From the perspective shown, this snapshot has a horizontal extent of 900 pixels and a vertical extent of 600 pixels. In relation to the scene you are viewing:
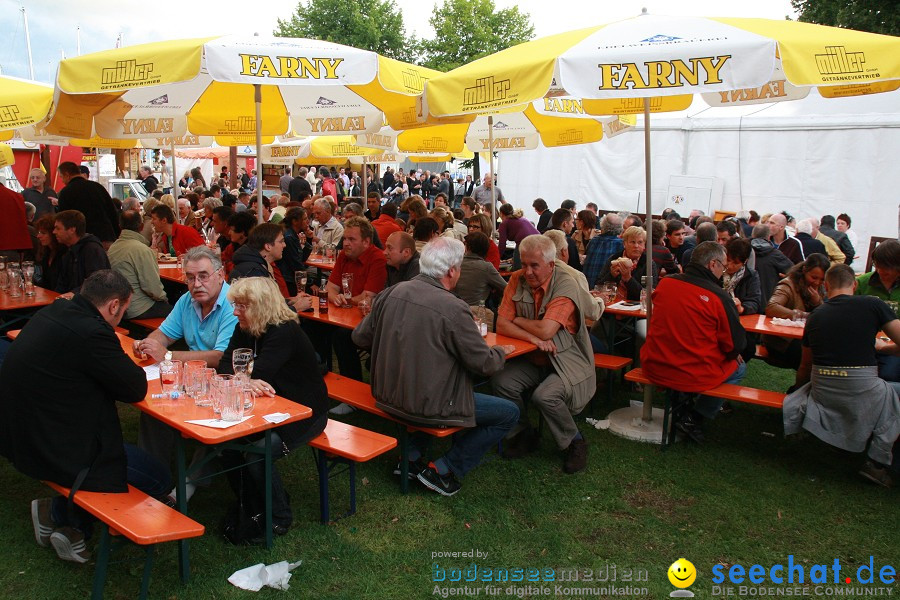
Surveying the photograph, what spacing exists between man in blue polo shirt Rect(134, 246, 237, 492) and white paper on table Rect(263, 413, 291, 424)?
2.91 ft

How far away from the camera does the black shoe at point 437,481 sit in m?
4.56

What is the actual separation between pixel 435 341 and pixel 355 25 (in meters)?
42.7

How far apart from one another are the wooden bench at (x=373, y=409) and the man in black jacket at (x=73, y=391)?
153cm

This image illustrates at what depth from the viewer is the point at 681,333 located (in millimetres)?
5012

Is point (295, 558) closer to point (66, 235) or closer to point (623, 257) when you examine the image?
point (66, 235)

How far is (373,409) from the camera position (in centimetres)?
454

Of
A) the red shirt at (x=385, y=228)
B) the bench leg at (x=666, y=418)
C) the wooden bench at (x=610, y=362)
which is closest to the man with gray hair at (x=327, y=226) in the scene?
the red shirt at (x=385, y=228)

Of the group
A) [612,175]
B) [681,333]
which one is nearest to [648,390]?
[681,333]

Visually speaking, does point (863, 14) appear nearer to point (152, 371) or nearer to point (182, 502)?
point (152, 371)

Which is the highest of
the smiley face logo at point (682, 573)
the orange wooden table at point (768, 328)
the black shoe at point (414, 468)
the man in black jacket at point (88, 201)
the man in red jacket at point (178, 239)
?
the man in black jacket at point (88, 201)

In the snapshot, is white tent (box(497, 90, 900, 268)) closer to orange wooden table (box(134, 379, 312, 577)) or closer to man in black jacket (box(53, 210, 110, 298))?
man in black jacket (box(53, 210, 110, 298))

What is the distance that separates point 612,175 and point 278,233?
13.7m

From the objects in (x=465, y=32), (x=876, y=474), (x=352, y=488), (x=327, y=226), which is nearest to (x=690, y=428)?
(x=876, y=474)

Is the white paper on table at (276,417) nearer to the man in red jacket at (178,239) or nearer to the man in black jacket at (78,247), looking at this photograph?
the man in black jacket at (78,247)
